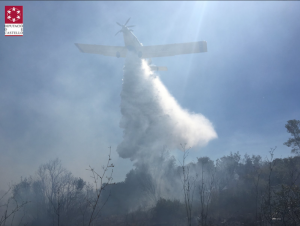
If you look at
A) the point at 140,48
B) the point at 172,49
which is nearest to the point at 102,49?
the point at 140,48

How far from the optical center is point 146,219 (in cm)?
3178

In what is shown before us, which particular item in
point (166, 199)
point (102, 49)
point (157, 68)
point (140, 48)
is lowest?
point (166, 199)

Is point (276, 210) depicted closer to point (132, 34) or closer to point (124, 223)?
point (124, 223)

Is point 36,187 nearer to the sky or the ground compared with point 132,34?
nearer to the ground

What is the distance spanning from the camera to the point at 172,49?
39.2 metres

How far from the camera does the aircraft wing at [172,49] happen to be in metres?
38.2

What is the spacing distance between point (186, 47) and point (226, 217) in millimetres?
31694

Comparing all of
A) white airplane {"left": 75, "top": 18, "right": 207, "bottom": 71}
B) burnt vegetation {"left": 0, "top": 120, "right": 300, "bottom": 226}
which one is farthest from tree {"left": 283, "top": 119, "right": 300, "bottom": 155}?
white airplane {"left": 75, "top": 18, "right": 207, "bottom": 71}

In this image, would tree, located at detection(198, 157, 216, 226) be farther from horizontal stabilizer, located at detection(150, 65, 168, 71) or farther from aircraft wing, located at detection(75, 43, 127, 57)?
aircraft wing, located at detection(75, 43, 127, 57)

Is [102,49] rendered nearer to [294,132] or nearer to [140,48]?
[140,48]

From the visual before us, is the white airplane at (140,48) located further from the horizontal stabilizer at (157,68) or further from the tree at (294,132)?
the tree at (294,132)

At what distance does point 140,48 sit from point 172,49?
686 cm

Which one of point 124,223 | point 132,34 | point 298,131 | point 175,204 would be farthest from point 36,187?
point 298,131

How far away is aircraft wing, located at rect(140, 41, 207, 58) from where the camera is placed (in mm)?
38156
